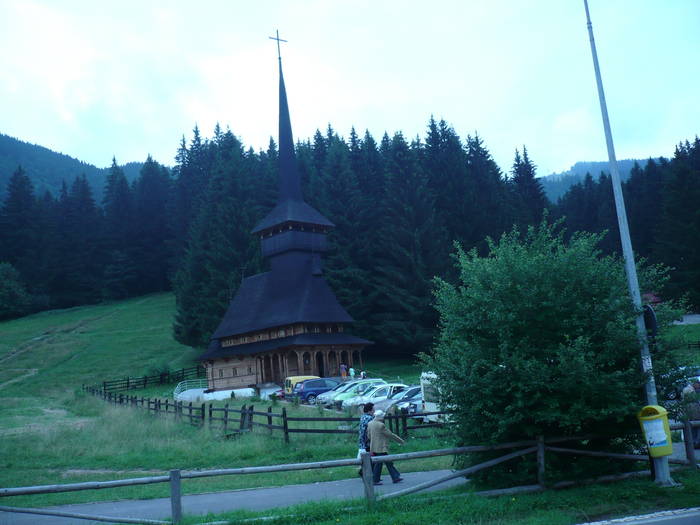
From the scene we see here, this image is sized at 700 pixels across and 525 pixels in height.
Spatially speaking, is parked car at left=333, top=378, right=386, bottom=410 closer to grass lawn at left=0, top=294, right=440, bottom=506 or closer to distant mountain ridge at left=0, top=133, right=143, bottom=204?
grass lawn at left=0, top=294, right=440, bottom=506

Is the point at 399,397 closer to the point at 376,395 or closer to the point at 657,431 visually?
the point at 376,395

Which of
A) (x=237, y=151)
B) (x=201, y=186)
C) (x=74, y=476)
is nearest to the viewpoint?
(x=74, y=476)

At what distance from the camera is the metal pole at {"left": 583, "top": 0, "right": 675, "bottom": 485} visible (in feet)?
36.0

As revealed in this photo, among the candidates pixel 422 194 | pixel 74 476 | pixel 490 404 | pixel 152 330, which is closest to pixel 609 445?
pixel 490 404

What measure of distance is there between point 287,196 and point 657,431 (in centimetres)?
4684

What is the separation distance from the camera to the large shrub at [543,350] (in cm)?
1083

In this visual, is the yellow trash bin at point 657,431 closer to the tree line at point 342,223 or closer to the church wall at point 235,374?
the tree line at point 342,223

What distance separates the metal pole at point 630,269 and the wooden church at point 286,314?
36334mm

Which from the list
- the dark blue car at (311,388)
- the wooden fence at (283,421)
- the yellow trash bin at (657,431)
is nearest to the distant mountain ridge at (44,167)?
the dark blue car at (311,388)

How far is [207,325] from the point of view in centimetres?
6284

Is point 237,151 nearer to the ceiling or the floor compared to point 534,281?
nearer to the ceiling

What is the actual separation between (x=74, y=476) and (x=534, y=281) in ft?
43.1

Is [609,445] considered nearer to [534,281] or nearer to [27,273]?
[534,281]

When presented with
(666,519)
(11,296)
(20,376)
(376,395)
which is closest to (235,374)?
(20,376)
